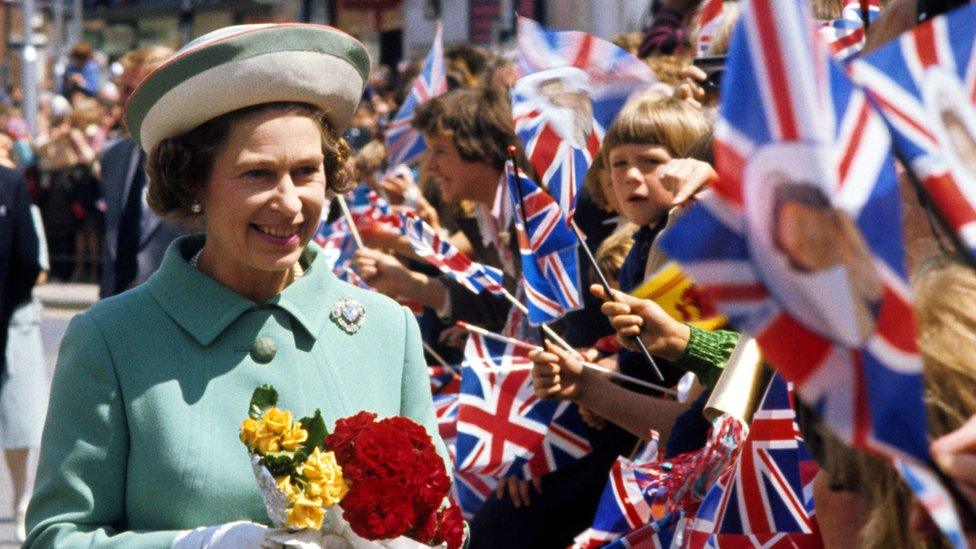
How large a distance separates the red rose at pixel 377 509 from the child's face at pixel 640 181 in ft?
5.55

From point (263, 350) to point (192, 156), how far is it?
1.18 feet

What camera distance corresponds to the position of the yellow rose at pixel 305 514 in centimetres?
257

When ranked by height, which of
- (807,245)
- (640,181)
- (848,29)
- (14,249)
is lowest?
(14,249)

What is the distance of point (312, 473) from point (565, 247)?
1864 millimetres

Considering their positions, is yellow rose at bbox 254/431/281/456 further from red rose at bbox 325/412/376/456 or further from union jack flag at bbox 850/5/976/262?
union jack flag at bbox 850/5/976/262

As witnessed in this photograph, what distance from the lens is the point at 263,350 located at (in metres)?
2.98

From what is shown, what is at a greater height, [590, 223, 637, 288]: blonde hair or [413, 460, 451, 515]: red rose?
[413, 460, 451, 515]: red rose

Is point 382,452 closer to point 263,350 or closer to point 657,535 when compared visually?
point 263,350

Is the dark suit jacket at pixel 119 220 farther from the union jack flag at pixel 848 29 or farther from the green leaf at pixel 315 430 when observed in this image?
the green leaf at pixel 315 430

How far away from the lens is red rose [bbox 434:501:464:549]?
2721mm

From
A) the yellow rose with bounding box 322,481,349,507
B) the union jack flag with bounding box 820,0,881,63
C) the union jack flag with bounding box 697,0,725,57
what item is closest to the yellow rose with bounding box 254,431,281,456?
the yellow rose with bounding box 322,481,349,507

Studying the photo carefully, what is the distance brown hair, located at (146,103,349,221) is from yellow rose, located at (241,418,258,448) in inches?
22.0

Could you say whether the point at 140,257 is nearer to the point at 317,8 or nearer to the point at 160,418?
the point at 160,418

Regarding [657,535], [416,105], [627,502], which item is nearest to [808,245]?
[657,535]
